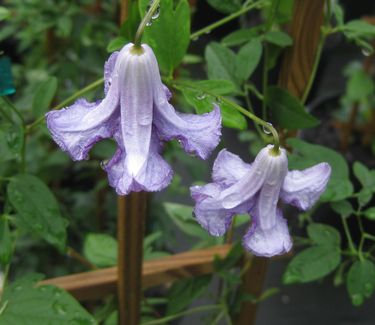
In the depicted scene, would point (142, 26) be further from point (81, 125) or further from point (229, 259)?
point (229, 259)

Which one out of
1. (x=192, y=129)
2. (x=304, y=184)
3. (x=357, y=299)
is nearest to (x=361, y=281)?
(x=357, y=299)

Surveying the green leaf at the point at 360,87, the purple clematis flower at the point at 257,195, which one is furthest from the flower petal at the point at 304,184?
the green leaf at the point at 360,87

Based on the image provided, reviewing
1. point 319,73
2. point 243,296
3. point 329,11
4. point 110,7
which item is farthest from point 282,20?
point 319,73

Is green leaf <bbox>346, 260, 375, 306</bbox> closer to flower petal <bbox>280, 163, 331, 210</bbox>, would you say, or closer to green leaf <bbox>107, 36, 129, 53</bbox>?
flower petal <bbox>280, 163, 331, 210</bbox>

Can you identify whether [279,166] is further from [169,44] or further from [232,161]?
[169,44]

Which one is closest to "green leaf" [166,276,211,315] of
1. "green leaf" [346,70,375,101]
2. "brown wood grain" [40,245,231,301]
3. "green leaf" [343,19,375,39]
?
"brown wood grain" [40,245,231,301]

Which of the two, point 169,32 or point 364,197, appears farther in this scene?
point 364,197
